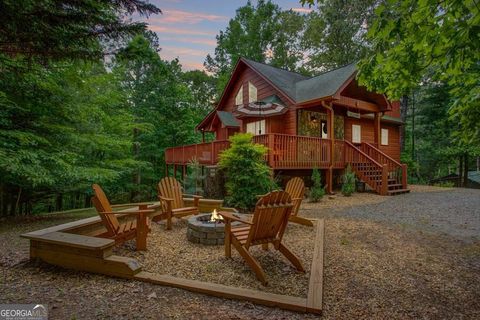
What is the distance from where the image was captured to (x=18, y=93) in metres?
5.55

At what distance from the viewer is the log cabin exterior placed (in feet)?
32.2

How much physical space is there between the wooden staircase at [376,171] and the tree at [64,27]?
10291 mm

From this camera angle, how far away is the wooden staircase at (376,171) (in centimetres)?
1045

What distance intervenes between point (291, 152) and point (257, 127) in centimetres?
456

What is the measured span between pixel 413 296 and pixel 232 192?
5.00m

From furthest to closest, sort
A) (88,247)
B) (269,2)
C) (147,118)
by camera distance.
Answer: (269,2) → (147,118) → (88,247)

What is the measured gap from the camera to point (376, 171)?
1090cm

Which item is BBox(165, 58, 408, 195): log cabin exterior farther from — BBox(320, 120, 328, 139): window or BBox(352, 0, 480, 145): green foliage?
BBox(352, 0, 480, 145): green foliage

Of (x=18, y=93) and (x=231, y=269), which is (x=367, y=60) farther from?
(x=18, y=93)

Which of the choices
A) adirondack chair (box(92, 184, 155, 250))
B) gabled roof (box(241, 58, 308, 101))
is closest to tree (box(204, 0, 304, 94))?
gabled roof (box(241, 58, 308, 101))

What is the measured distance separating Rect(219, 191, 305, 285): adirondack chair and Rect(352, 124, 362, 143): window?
477 inches

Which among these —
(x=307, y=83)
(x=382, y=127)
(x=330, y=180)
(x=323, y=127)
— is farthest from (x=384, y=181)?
(x=382, y=127)

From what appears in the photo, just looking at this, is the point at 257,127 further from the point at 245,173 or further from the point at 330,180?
the point at 245,173

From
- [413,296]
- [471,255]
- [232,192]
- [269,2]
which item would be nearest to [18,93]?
[232,192]
